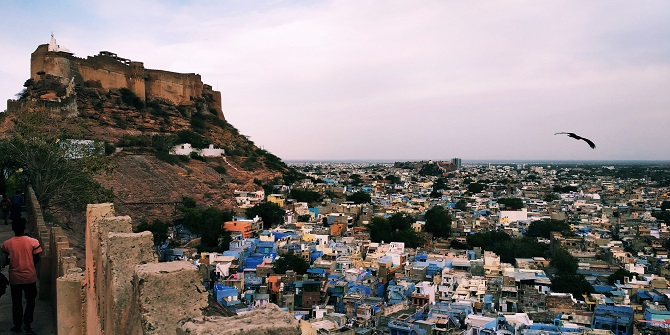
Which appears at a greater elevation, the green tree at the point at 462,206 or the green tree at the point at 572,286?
the green tree at the point at 462,206

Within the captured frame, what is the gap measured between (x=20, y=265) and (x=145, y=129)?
33674 millimetres

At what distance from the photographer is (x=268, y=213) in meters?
31.7

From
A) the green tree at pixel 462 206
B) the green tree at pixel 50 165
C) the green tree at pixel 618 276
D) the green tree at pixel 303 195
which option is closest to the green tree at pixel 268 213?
the green tree at pixel 303 195

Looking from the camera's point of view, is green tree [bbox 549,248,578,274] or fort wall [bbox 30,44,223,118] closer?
green tree [bbox 549,248,578,274]

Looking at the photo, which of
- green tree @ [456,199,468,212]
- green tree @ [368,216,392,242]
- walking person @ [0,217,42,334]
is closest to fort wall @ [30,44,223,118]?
green tree @ [368,216,392,242]

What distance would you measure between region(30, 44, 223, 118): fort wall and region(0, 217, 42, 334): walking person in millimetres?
29827

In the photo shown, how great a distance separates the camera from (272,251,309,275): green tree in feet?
72.2

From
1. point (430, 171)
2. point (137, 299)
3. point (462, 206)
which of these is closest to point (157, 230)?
point (137, 299)

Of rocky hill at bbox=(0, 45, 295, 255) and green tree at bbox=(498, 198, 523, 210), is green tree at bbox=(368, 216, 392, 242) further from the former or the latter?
→ green tree at bbox=(498, 198, 523, 210)

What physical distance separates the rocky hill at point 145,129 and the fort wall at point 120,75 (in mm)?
64

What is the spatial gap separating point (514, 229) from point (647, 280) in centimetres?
1362

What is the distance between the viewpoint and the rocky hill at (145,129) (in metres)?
27.0

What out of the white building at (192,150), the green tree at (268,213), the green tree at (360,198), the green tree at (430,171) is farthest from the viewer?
the green tree at (430,171)

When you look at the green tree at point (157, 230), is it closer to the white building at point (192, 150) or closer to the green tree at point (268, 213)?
the green tree at point (268, 213)
